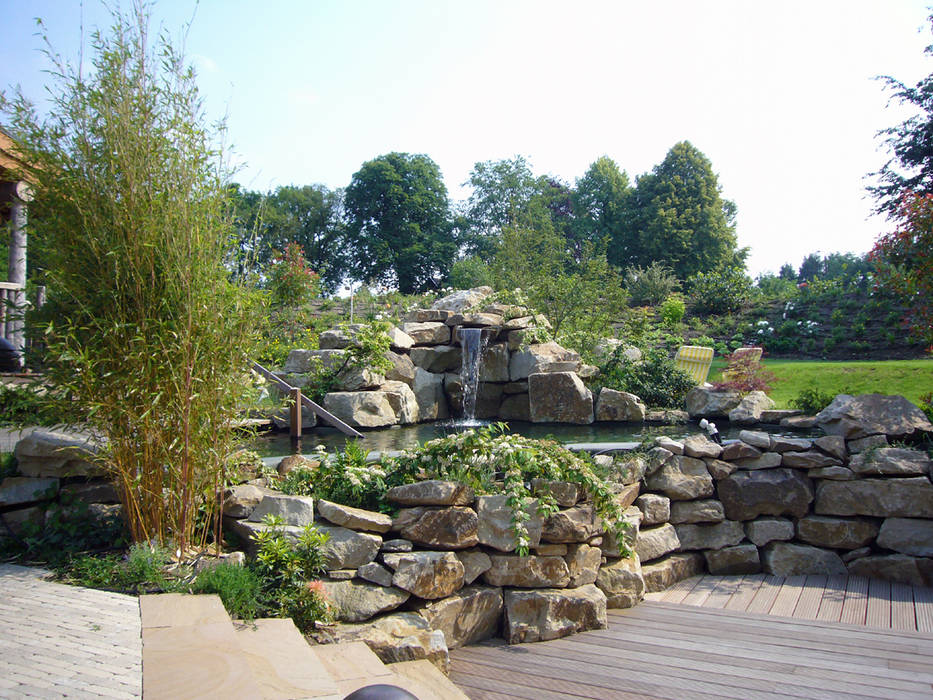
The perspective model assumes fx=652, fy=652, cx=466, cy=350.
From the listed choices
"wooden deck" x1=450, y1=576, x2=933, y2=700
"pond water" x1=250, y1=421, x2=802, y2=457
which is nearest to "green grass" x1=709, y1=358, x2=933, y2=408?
"pond water" x1=250, y1=421, x2=802, y2=457

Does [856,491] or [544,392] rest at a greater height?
[544,392]

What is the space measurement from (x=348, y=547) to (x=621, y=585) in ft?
6.05

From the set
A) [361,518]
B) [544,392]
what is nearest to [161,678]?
[361,518]

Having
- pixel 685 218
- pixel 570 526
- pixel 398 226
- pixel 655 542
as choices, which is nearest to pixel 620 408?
pixel 655 542

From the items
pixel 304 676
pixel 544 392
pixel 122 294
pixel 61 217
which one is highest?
pixel 61 217

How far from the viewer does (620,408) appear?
26.4 ft

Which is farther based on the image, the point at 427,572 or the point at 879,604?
→ the point at 879,604

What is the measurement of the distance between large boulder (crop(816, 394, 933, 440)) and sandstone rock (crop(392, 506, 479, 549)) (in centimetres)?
319

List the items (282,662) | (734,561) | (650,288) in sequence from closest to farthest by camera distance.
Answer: (282,662)
(734,561)
(650,288)

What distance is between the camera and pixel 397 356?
8.62 metres

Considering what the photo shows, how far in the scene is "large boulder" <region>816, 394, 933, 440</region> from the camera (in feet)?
16.3

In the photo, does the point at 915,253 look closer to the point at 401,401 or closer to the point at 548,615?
the point at 548,615

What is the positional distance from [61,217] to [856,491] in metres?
5.42

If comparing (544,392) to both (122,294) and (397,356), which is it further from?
(122,294)
